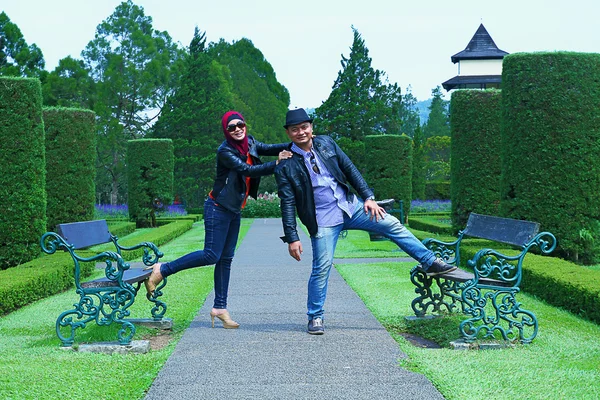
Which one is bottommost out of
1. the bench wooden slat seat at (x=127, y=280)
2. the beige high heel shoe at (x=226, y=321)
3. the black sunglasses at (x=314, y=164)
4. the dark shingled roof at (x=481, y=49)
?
the beige high heel shoe at (x=226, y=321)

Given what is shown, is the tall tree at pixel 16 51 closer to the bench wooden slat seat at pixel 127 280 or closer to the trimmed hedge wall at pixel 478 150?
the trimmed hedge wall at pixel 478 150

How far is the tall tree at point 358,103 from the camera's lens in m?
49.8

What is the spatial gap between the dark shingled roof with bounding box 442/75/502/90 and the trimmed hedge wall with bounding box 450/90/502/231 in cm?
4849

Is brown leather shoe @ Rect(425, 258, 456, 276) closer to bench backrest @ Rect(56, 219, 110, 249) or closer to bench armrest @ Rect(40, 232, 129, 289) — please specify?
bench armrest @ Rect(40, 232, 129, 289)

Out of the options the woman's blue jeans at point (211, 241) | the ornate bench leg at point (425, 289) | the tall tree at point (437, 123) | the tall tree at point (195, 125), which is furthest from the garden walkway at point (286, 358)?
the tall tree at point (437, 123)

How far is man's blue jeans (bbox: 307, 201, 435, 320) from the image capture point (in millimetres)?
6039

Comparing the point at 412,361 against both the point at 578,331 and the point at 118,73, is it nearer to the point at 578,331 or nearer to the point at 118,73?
the point at 578,331

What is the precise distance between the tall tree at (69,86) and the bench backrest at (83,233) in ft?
125

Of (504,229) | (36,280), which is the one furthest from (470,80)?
(504,229)

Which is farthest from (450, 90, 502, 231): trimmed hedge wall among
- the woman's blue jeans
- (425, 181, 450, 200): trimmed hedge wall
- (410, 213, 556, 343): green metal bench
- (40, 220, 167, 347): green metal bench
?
(425, 181, 450, 200): trimmed hedge wall

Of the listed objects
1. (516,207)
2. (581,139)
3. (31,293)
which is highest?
(581,139)

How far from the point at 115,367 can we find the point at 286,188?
201 centimetres

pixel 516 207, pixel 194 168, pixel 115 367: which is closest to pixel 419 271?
pixel 115 367

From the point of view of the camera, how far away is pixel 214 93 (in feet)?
150
